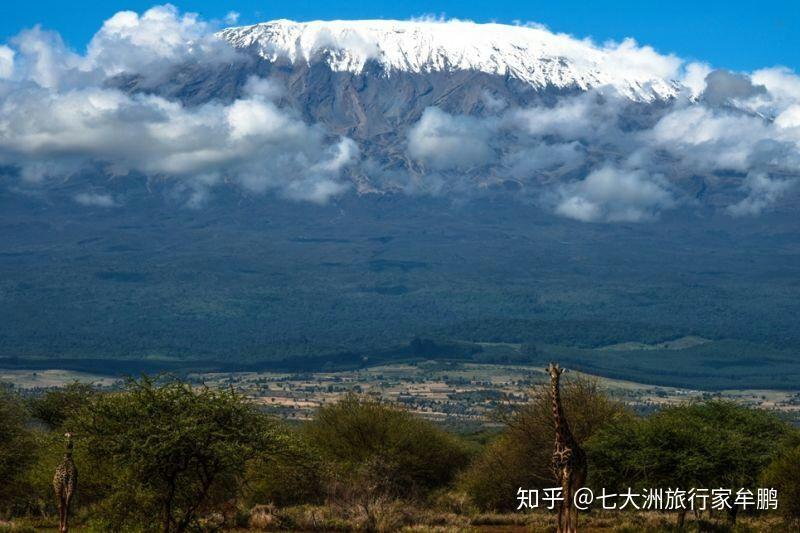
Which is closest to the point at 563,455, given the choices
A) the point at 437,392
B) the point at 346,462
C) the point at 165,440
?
the point at 165,440

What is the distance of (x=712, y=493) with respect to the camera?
35500mm


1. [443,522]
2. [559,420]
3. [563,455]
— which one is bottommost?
[443,522]

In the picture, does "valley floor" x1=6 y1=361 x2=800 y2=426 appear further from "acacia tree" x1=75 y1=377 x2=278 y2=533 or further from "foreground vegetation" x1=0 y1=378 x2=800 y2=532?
"acacia tree" x1=75 y1=377 x2=278 y2=533

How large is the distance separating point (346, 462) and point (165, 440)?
16721mm

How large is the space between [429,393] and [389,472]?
133 metres

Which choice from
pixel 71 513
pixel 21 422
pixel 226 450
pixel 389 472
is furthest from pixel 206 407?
pixel 389 472

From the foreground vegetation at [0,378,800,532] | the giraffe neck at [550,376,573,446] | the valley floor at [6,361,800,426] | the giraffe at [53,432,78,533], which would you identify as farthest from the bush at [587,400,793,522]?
the valley floor at [6,361,800,426]

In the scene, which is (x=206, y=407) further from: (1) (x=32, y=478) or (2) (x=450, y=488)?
(2) (x=450, y=488)

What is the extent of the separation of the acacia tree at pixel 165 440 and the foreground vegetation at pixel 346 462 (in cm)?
4

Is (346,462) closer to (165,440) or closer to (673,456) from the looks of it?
(673,456)

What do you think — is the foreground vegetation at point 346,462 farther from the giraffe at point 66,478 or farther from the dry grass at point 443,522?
the giraffe at point 66,478

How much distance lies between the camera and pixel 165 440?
84.7ft

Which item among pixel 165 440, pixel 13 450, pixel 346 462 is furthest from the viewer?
pixel 346 462

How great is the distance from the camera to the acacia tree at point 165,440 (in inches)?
1022
